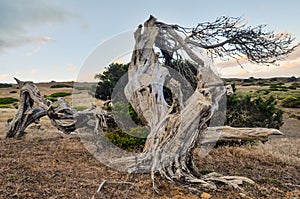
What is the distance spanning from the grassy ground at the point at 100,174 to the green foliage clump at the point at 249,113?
73.9 inches

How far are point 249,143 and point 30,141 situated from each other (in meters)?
6.00

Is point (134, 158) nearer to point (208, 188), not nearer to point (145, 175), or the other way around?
point (145, 175)

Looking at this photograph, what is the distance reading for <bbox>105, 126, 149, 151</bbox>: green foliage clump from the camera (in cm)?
731

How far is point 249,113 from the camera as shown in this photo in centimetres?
970

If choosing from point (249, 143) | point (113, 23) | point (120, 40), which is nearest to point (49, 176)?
point (120, 40)

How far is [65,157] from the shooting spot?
6.33 meters

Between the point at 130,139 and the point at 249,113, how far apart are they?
4253 millimetres

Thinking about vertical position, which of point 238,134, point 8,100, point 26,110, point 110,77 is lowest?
point 8,100

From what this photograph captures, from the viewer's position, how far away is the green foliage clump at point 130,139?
731 centimetres

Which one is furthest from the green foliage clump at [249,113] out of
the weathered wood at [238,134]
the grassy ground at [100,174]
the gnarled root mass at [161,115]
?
the weathered wood at [238,134]

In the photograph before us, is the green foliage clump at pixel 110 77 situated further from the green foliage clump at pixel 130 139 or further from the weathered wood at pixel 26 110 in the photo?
the green foliage clump at pixel 130 139

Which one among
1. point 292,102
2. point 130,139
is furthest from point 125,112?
point 292,102

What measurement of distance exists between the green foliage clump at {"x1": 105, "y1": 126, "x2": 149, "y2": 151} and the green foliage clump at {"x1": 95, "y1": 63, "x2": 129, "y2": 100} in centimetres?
520

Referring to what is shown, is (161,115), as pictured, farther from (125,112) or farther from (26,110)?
(26,110)
